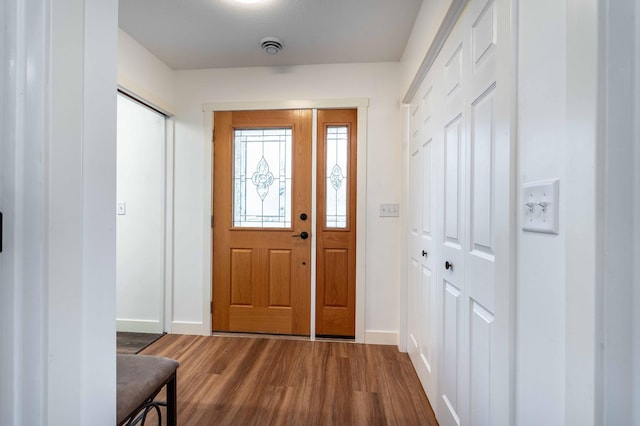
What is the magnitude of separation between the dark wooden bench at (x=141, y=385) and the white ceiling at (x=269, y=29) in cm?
204

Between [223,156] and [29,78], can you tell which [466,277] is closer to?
[29,78]

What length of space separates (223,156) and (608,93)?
2503 mm

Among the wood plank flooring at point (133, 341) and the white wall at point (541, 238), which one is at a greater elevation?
the white wall at point (541, 238)

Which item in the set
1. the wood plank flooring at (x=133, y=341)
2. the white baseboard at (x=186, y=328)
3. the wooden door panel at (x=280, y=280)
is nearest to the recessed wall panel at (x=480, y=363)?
the wooden door panel at (x=280, y=280)

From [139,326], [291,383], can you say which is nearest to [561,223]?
[291,383]

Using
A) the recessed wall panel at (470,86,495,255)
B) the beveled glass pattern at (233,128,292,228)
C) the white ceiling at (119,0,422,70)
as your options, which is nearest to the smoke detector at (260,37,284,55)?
the white ceiling at (119,0,422,70)

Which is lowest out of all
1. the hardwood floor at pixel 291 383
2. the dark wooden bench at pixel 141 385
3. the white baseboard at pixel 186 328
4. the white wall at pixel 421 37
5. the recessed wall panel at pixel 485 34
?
the hardwood floor at pixel 291 383

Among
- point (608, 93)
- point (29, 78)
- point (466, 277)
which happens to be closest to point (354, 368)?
point (466, 277)

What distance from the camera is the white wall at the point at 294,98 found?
7.77 ft

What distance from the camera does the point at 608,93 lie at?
42cm

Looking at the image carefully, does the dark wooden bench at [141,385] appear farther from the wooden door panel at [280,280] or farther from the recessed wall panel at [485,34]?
the recessed wall panel at [485,34]

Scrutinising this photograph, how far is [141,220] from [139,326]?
39.3 inches

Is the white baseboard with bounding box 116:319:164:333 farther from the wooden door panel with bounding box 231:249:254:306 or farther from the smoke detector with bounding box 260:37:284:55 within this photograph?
the smoke detector with bounding box 260:37:284:55

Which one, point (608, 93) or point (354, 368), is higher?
point (608, 93)
